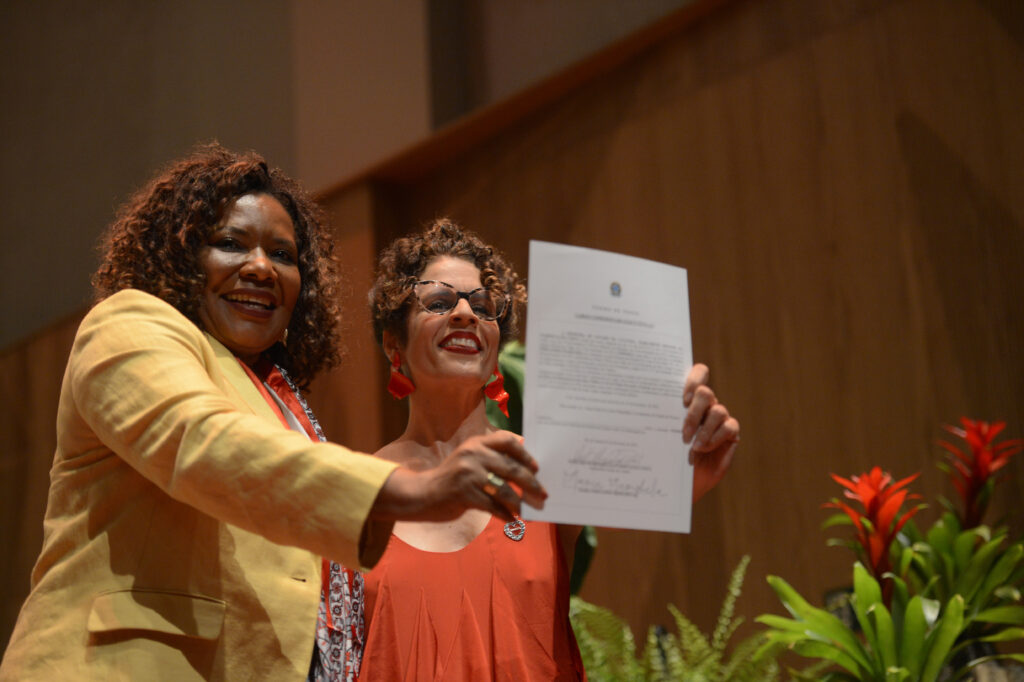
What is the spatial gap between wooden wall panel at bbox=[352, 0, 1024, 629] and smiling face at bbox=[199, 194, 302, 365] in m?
1.96

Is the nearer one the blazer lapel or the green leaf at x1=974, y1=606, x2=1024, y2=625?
the blazer lapel

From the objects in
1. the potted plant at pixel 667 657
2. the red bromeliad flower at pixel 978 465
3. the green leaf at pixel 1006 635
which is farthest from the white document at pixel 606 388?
the red bromeliad flower at pixel 978 465

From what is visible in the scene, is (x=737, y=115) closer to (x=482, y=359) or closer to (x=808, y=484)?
(x=808, y=484)

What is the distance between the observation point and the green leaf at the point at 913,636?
2.31 metres

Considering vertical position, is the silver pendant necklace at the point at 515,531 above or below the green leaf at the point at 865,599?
above

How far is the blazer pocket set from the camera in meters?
1.35

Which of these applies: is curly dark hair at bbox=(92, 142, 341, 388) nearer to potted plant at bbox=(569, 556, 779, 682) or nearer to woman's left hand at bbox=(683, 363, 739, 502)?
woman's left hand at bbox=(683, 363, 739, 502)

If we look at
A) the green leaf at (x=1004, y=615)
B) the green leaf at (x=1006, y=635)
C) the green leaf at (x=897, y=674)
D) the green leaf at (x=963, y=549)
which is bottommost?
the green leaf at (x=897, y=674)

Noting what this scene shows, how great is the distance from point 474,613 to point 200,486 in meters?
0.84

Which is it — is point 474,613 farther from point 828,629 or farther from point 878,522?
point 878,522

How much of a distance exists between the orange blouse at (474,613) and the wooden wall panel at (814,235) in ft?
4.76

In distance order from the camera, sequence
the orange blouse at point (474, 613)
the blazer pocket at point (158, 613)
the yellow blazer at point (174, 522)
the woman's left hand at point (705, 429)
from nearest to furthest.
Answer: the yellow blazer at point (174, 522) < the blazer pocket at point (158, 613) < the woman's left hand at point (705, 429) < the orange blouse at point (474, 613)

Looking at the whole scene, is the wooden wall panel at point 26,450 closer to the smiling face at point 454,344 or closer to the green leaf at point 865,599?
the smiling face at point 454,344

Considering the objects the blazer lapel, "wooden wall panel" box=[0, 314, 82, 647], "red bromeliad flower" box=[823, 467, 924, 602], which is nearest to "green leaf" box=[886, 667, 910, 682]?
"red bromeliad flower" box=[823, 467, 924, 602]
